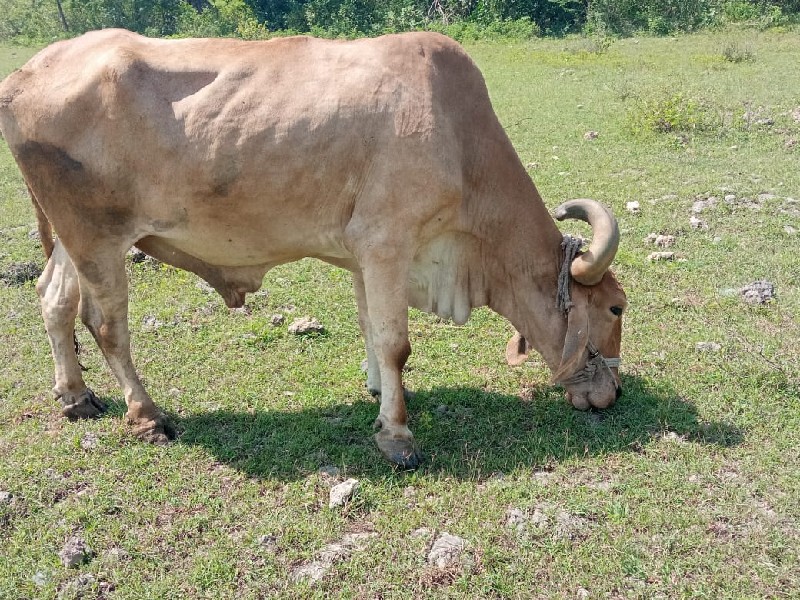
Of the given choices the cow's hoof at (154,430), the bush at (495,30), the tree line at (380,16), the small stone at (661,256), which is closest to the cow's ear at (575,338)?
the cow's hoof at (154,430)

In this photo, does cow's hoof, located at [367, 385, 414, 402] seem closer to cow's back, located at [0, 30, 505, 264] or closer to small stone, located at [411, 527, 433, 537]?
cow's back, located at [0, 30, 505, 264]

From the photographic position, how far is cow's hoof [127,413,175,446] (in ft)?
17.8

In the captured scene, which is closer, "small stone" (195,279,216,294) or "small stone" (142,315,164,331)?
"small stone" (142,315,164,331)

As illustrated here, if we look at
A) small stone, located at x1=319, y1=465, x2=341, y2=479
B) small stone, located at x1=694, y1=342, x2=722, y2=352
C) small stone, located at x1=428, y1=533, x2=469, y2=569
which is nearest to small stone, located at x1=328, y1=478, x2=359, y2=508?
small stone, located at x1=319, y1=465, x2=341, y2=479

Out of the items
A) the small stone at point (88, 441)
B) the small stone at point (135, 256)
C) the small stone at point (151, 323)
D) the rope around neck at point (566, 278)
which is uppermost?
the rope around neck at point (566, 278)

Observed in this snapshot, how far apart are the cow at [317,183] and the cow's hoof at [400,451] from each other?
11 mm

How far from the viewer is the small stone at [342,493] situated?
4.64 meters

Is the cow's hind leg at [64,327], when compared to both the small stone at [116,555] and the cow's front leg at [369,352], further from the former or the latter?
the cow's front leg at [369,352]

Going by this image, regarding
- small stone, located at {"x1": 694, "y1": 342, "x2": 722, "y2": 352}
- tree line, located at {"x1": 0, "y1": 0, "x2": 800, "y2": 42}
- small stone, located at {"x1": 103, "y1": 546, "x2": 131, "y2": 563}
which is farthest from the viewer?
tree line, located at {"x1": 0, "y1": 0, "x2": 800, "y2": 42}

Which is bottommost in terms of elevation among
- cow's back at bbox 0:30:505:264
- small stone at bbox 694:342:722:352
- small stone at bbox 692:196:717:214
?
small stone at bbox 694:342:722:352

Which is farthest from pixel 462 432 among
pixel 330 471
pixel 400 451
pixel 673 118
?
pixel 673 118

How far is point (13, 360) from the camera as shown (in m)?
6.71

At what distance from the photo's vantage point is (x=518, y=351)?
589 centimetres

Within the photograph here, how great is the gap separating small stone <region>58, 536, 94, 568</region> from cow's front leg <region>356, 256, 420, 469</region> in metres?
1.92
